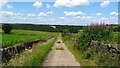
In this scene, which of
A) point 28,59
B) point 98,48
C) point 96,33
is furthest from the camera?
point 96,33

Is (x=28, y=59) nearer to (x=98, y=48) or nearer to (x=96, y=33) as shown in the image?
(x=98, y=48)

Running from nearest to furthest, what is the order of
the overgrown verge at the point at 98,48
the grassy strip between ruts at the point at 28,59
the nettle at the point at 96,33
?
the grassy strip between ruts at the point at 28,59 → the overgrown verge at the point at 98,48 → the nettle at the point at 96,33

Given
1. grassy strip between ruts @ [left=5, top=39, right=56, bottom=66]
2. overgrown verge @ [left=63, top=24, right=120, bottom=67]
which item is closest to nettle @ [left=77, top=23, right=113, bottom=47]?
overgrown verge @ [left=63, top=24, right=120, bottom=67]

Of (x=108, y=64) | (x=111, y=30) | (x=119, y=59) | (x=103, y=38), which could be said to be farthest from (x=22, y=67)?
(x=111, y=30)

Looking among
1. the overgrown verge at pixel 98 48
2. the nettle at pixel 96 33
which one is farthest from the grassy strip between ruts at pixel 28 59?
the nettle at pixel 96 33

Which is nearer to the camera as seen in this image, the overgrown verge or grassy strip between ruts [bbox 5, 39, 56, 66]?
grassy strip between ruts [bbox 5, 39, 56, 66]

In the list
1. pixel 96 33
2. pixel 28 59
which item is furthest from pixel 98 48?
pixel 28 59

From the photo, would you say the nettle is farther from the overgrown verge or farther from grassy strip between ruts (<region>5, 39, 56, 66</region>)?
grassy strip between ruts (<region>5, 39, 56, 66</region>)

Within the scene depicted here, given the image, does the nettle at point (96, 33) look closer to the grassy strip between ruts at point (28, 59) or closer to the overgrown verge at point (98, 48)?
the overgrown verge at point (98, 48)

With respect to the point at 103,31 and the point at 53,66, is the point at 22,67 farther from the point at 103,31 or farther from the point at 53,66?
the point at 103,31

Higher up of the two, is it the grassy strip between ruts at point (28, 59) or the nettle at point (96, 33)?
the nettle at point (96, 33)

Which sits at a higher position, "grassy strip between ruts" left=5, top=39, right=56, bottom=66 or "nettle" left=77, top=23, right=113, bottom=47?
"nettle" left=77, top=23, right=113, bottom=47

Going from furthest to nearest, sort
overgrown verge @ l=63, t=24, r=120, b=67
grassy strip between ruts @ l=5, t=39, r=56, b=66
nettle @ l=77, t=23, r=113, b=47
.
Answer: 1. nettle @ l=77, t=23, r=113, b=47
2. overgrown verge @ l=63, t=24, r=120, b=67
3. grassy strip between ruts @ l=5, t=39, r=56, b=66

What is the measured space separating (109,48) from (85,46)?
3.30 meters
